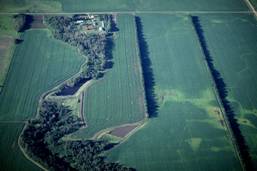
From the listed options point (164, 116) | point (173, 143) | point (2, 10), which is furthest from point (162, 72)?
point (2, 10)

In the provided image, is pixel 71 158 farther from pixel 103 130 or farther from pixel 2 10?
pixel 2 10

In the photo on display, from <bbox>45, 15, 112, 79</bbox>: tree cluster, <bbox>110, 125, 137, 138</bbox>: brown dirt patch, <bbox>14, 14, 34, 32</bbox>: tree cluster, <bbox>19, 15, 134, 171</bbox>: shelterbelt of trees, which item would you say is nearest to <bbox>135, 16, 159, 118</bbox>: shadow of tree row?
<bbox>110, 125, 137, 138</bbox>: brown dirt patch

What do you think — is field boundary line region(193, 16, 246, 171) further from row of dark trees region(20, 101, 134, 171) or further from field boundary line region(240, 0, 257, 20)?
field boundary line region(240, 0, 257, 20)

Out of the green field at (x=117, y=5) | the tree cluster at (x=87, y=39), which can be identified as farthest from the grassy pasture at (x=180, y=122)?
the green field at (x=117, y=5)

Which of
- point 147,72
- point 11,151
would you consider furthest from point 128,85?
point 11,151

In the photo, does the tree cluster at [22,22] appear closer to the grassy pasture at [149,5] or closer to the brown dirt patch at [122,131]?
the grassy pasture at [149,5]
